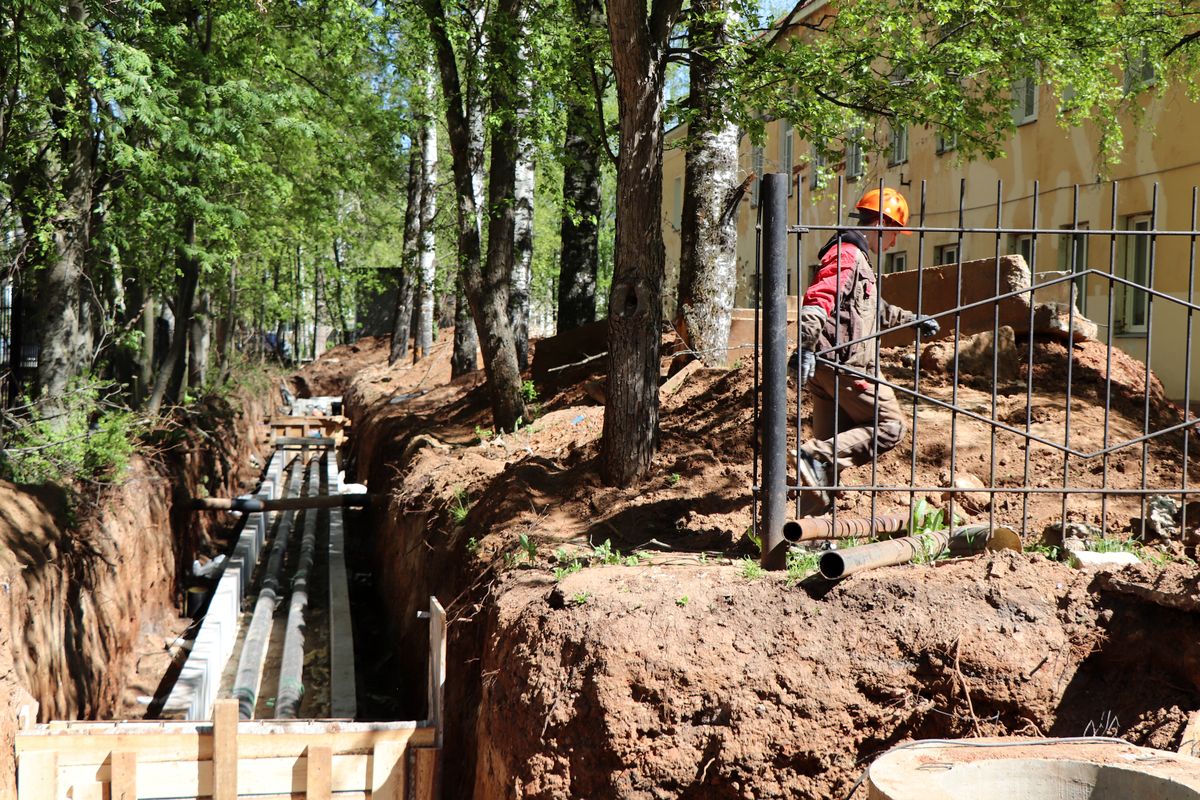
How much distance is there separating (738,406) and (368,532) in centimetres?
985

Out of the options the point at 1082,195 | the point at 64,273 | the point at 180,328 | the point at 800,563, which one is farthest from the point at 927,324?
the point at 1082,195

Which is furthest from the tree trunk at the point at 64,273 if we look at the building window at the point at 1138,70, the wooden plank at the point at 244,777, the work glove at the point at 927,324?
the building window at the point at 1138,70

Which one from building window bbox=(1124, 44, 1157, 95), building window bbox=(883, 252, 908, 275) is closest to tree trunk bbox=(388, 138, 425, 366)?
building window bbox=(883, 252, 908, 275)

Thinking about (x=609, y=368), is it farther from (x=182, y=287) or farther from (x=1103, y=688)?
(x=182, y=287)

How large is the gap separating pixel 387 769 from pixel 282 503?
27.6ft

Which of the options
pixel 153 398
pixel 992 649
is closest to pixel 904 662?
pixel 992 649

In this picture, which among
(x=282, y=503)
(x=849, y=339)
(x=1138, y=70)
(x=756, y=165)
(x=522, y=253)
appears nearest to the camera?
(x=849, y=339)

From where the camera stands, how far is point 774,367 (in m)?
5.18

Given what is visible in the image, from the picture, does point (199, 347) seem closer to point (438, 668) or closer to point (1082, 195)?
point (1082, 195)

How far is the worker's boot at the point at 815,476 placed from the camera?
5.58 metres

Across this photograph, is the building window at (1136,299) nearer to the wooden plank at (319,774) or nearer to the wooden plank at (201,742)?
the wooden plank at (201,742)

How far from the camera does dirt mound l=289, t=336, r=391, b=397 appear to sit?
34.3m

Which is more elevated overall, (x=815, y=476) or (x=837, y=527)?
(x=815, y=476)

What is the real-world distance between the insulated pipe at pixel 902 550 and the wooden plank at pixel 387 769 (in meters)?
2.87
